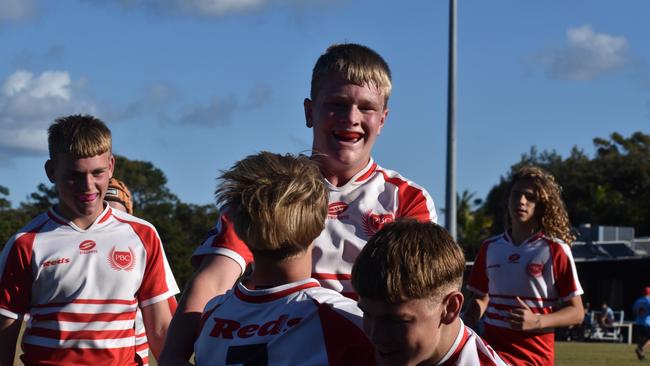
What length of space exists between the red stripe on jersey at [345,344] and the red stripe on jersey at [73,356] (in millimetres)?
2732

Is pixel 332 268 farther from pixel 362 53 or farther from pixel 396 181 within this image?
pixel 362 53

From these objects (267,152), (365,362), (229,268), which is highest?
(267,152)

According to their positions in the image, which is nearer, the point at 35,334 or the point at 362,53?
the point at 362,53

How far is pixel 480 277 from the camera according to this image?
28.6 ft

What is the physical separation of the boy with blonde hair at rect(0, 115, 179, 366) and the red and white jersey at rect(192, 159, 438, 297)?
6.54 feet

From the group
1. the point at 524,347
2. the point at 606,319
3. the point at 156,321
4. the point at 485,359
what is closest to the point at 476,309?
the point at 524,347

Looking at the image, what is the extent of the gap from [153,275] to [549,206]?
3509 millimetres

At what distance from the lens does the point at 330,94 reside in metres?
4.13

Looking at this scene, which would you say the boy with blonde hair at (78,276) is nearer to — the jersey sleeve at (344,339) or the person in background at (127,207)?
the person in background at (127,207)

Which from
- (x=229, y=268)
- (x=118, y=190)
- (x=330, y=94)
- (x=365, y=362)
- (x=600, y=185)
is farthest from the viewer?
(x=600, y=185)

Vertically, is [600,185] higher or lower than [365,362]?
higher

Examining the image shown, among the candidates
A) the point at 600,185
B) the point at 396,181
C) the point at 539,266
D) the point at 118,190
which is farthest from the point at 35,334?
the point at 600,185

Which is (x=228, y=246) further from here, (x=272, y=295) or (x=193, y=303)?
(x=272, y=295)

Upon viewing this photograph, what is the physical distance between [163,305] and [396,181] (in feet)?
7.04
